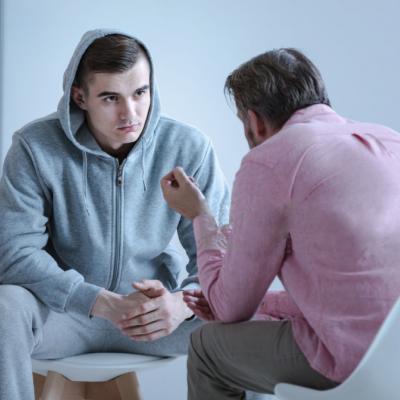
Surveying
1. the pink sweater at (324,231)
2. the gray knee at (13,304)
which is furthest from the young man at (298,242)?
the gray knee at (13,304)

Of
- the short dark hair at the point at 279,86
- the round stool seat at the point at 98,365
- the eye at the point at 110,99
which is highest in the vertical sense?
the short dark hair at the point at 279,86

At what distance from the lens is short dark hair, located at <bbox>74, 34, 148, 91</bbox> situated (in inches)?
76.6

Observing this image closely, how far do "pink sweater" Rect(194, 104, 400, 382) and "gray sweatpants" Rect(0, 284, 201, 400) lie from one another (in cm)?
57

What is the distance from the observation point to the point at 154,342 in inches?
75.7

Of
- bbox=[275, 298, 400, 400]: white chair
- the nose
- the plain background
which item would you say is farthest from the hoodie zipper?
bbox=[275, 298, 400, 400]: white chair

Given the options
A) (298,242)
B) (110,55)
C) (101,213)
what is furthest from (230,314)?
(110,55)

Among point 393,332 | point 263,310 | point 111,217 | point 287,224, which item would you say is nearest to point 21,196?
point 111,217

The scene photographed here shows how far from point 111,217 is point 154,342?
0.32 metres

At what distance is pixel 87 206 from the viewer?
199 cm

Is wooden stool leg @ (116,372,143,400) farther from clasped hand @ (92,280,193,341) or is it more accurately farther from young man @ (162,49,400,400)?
young man @ (162,49,400,400)

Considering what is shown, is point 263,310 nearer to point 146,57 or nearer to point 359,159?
point 359,159

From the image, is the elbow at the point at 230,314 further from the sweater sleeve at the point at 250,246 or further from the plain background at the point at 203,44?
the plain background at the point at 203,44

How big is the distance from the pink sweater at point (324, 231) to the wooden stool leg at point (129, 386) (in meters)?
0.68

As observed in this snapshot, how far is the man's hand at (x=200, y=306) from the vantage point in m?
1.58
